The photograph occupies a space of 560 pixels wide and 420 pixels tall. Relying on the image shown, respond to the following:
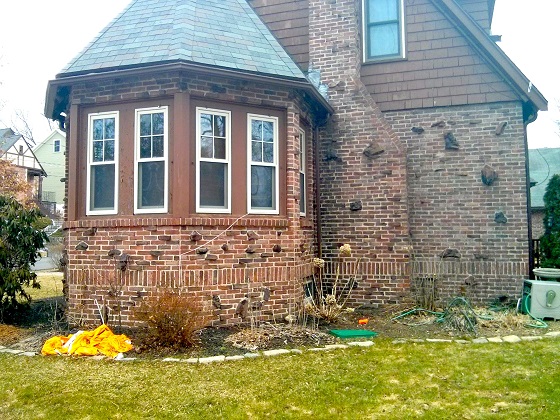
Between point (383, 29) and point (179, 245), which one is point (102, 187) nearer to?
point (179, 245)

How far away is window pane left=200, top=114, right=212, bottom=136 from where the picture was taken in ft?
24.9

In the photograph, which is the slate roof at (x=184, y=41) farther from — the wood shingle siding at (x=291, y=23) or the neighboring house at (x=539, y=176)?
the neighboring house at (x=539, y=176)

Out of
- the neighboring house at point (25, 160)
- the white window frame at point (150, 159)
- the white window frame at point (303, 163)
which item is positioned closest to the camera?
the white window frame at point (150, 159)

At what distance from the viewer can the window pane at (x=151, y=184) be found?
7500 mm

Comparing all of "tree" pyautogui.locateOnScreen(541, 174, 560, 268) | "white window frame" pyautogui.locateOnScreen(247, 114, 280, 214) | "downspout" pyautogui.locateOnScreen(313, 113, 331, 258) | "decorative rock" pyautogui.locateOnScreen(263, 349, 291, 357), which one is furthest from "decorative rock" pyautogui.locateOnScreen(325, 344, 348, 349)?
"tree" pyautogui.locateOnScreen(541, 174, 560, 268)

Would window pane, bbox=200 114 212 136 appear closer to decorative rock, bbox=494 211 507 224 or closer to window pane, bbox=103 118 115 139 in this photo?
window pane, bbox=103 118 115 139

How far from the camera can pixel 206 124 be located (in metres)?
7.65

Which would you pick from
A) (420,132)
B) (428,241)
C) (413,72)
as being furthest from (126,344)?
(413,72)

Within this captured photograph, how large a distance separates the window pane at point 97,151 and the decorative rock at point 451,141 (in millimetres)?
6594

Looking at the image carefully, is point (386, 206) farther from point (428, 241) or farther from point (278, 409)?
point (278, 409)

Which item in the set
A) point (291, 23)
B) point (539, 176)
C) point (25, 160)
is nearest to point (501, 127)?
point (291, 23)

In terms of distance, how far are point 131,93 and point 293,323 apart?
4471 millimetres

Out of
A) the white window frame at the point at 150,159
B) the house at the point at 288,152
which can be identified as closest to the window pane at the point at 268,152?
the house at the point at 288,152

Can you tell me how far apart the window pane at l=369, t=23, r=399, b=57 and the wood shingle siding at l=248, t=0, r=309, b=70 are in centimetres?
143
